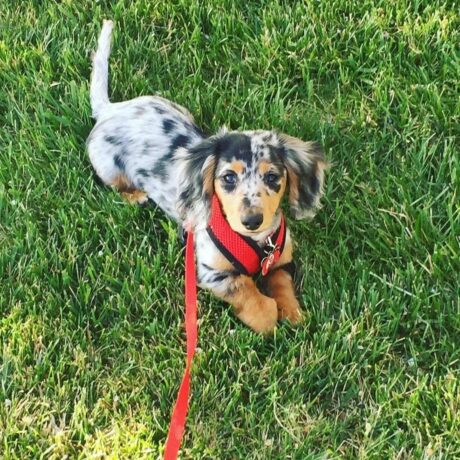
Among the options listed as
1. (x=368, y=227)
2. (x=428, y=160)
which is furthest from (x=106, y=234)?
(x=428, y=160)

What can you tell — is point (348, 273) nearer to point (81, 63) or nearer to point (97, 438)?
point (97, 438)

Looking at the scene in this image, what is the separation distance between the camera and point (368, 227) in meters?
3.26

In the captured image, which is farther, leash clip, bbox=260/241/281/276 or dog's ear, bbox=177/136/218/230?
leash clip, bbox=260/241/281/276

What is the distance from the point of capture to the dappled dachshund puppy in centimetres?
280

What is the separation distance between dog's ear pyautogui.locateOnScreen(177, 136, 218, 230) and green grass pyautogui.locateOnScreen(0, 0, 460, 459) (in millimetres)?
220

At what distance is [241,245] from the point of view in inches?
117

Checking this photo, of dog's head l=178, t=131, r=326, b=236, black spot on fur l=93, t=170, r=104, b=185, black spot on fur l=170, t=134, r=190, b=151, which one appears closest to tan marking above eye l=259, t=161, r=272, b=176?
dog's head l=178, t=131, r=326, b=236

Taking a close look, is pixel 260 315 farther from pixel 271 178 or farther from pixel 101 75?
pixel 101 75

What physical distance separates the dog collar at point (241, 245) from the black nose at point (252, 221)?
0.77 ft

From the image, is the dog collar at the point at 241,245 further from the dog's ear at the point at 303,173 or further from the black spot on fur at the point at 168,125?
the black spot on fur at the point at 168,125

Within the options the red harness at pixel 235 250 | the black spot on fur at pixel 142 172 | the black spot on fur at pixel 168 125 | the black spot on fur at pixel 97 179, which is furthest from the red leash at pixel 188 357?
the black spot on fur at pixel 97 179

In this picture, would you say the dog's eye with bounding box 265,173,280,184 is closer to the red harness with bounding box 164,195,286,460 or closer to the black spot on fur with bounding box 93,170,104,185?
the red harness with bounding box 164,195,286,460

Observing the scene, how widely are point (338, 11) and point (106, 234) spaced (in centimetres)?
189

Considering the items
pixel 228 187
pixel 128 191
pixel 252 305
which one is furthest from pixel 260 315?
pixel 128 191
